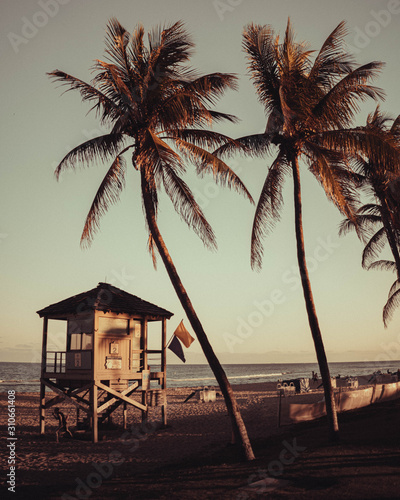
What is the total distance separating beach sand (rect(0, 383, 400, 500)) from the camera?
9219 mm

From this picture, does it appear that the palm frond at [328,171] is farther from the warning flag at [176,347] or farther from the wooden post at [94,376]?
the warning flag at [176,347]

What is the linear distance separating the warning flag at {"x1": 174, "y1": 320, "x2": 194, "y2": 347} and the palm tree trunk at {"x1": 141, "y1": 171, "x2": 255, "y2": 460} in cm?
1357

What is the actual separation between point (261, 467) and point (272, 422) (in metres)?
9.97

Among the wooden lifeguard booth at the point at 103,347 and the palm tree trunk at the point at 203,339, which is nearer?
the palm tree trunk at the point at 203,339

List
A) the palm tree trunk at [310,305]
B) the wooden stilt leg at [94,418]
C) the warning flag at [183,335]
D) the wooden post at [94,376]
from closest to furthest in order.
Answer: the palm tree trunk at [310,305], the wooden stilt leg at [94,418], the wooden post at [94,376], the warning flag at [183,335]

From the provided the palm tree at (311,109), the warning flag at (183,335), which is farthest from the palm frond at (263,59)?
the warning flag at (183,335)

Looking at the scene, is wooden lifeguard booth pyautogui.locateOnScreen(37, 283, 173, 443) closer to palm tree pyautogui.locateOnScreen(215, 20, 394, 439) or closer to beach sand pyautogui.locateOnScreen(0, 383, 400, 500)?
beach sand pyautogui.locateOnScreen(0, 383, 400, 500)

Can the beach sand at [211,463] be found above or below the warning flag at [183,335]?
below

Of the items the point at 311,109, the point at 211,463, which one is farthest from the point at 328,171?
the point at 211,463

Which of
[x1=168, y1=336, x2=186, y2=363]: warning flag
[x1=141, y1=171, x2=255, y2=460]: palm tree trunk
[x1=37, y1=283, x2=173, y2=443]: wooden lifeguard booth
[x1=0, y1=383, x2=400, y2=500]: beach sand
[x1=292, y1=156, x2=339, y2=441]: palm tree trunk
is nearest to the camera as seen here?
[x1=0, y1=383, x2=400, y2=500]: beach sand

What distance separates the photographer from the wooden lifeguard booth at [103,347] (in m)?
17.7

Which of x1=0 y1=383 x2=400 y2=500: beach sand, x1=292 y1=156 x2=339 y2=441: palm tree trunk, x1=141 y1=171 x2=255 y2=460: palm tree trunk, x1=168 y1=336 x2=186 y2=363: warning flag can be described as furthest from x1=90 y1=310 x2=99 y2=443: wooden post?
x1=168 y1=336 x2=186 y2=363: warning flag

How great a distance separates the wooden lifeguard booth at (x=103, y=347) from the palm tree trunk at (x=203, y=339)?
5.67m

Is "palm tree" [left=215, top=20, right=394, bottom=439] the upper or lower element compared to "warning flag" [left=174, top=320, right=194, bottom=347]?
upper
